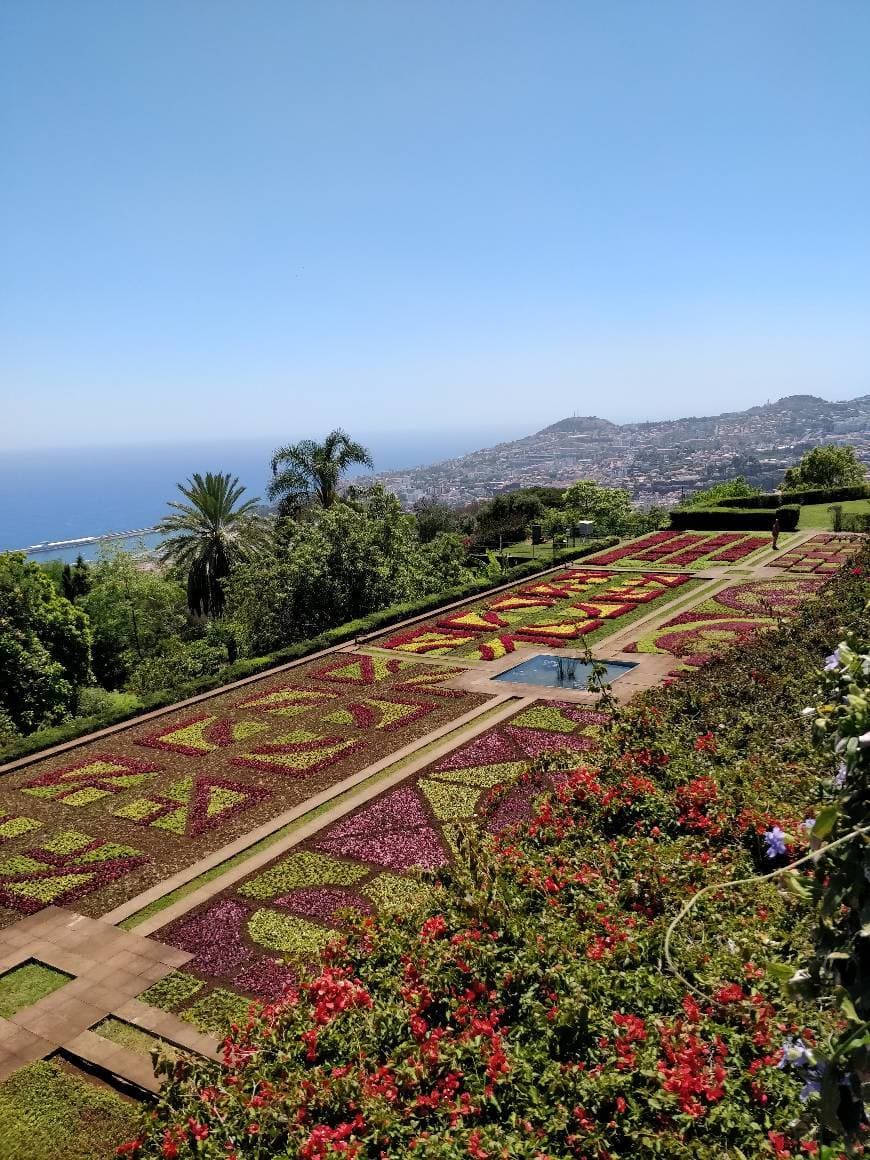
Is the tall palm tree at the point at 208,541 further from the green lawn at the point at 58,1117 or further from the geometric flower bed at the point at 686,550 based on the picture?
the green lawn at the point at 58,1117

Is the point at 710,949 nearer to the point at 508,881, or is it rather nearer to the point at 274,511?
the point at 508,881

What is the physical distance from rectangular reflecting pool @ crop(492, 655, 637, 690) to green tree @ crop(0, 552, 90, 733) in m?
12.7

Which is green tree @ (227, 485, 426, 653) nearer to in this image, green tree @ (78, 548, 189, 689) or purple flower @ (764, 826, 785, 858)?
green tree @ (78, 548, 189, 689)

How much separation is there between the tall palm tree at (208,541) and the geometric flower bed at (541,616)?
1038cm

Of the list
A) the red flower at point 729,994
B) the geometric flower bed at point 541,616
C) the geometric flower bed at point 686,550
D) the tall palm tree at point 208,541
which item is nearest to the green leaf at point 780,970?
the red flower at point 729,994

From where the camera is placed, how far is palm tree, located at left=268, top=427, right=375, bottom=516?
3791 cm

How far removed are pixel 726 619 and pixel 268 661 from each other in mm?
13154

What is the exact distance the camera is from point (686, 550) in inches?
1350

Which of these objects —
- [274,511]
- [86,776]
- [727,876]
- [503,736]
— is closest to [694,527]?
[274,511]

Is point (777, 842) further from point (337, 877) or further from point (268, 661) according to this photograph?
Answer: point (268, 661)

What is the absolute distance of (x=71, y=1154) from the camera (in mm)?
6359

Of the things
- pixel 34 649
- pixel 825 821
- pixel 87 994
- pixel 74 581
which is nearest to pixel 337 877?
pixel 87 994

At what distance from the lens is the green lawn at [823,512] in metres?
37.5

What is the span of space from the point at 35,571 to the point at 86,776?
10.7 metres
